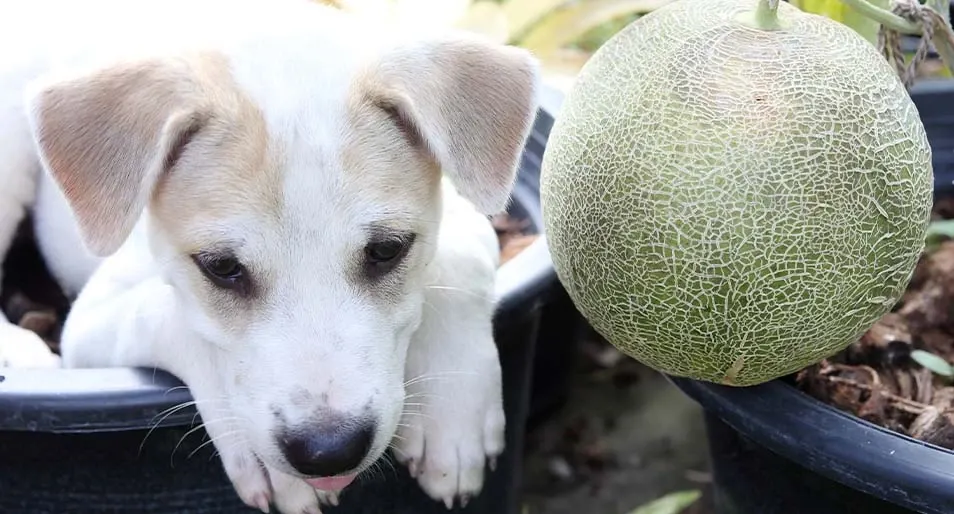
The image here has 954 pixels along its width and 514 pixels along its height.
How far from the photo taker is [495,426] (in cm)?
209

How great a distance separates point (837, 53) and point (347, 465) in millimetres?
968

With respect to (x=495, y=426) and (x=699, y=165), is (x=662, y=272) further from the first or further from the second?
(x=495, y=426)

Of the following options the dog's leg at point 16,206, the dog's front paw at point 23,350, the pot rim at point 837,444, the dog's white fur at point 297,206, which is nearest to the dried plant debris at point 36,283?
the dog's leg at point 16,206

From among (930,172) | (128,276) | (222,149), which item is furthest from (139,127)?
(930,172)

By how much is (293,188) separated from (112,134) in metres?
0.30

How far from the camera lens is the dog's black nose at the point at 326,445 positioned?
1674 mm

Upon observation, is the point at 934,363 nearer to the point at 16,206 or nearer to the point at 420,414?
the point at 420,414

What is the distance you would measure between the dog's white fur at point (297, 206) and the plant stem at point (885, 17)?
529 millimetres

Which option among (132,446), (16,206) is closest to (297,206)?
(132,446)

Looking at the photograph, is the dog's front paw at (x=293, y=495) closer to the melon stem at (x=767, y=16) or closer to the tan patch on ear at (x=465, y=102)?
the tan patch on ear at (x=465, y=102)

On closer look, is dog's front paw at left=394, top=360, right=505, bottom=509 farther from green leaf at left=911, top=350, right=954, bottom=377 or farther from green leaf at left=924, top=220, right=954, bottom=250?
green leaf at left=924, top=220, right=954, bottom=250

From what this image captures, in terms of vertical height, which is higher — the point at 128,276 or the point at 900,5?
the point at 900,5

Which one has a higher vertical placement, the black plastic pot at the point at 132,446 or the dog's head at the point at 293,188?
the dog's head at the point at 293,188

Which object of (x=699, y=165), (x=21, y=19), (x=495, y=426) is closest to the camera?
(x=699, y=165)
